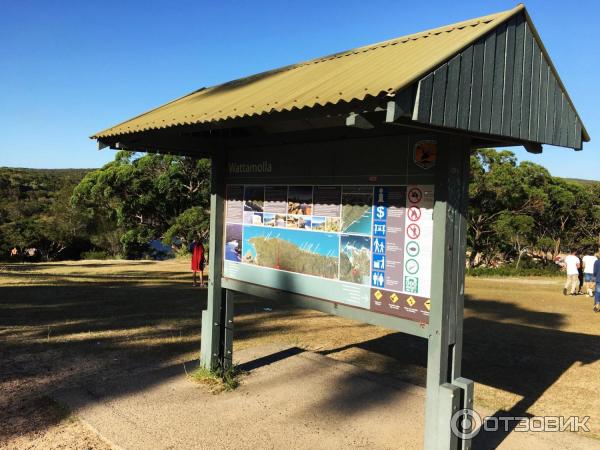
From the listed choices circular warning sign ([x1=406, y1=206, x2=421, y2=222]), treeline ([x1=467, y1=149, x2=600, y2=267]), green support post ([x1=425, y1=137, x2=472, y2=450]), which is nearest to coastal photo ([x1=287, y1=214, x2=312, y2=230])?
circular warning sign ([x1=406, y1=206, x2=421, y2=222])

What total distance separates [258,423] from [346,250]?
66.8 inches

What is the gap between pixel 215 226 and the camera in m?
5.77

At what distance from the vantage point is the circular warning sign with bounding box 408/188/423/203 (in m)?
3.78

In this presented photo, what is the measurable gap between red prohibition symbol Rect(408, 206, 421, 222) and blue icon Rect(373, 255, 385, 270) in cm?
42

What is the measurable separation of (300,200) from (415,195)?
1350mm

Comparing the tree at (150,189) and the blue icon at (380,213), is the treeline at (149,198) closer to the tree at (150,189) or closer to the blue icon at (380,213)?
the tree at (150,189)

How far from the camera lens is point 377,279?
4.09 metres

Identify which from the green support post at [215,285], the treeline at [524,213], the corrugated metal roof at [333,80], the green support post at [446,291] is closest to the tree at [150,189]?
the treeline at [524,213]

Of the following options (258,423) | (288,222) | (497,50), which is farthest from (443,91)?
(258,423)

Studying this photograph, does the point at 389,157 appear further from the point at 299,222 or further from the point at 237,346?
the point at 237,346

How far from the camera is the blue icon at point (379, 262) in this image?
4.05 m

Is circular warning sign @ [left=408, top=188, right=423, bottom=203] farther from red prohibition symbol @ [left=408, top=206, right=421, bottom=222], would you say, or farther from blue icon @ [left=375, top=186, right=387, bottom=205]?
blue icon @ [left=375, top=186, right=387, bottom=205]

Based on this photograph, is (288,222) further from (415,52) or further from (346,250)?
(415,52)

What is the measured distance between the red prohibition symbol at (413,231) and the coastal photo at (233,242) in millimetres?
2274
